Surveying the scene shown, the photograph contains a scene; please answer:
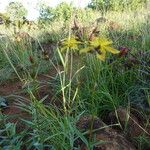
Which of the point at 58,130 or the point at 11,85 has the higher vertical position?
the point at 58,130

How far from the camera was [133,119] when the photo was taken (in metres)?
2.53

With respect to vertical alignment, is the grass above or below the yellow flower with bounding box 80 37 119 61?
below

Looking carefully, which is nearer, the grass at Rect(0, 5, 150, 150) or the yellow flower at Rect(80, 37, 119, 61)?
the yellow flower at Rect(80, 37, 119, 61)

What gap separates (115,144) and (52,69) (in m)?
2.22

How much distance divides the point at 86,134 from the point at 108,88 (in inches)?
35.6

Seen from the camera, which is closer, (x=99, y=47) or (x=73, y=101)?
(x=99, y=47)

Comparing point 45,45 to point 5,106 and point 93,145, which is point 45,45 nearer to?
point 5,106

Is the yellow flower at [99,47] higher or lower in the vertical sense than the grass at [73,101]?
higher

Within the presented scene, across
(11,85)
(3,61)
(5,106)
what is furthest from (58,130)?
(3,61)

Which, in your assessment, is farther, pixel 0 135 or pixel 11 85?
pixel 11 85

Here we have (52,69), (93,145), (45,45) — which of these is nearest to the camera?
(93,145)

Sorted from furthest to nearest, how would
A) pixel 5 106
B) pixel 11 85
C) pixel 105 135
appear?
pixel 11 85 → pixel 5 106 → pixel 105 135

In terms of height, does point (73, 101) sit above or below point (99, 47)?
below

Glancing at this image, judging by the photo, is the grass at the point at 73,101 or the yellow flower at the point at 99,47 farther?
the grass at the point at 73,101
